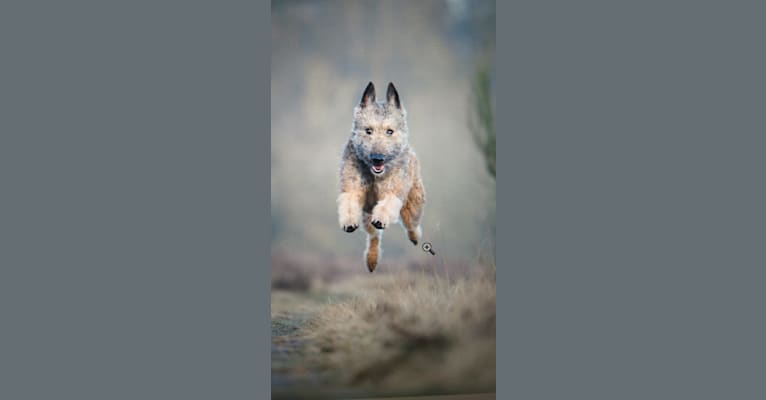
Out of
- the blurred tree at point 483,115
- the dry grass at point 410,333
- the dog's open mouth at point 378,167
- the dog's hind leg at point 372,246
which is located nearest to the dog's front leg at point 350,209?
the dog's hind leg at point 372,246

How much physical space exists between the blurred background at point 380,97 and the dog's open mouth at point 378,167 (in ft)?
1.05

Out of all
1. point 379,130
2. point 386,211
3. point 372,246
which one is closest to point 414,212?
point 386,211

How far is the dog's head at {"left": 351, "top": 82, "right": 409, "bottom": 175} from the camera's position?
5742 millimetres

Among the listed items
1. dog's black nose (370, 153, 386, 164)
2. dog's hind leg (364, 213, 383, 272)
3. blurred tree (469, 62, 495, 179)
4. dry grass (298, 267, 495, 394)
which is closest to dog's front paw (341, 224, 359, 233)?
dog's hind leg (364, 213, 383, 272)

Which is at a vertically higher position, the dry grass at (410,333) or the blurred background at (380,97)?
the blurred background at (380,97)

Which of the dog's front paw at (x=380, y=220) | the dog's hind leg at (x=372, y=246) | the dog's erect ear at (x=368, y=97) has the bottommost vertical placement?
the dog's hind leg at (x=372, y=246)

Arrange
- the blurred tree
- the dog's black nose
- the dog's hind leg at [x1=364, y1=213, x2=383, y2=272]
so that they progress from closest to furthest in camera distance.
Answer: the dog's black nose
the dog's hind leg at [x1=364, y1=213, x2=383, y2=272]
the blurred tree

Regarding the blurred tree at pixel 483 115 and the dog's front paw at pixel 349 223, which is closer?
the dog's front paw at pixel 349 223

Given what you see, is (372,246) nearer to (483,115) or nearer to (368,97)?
(368,97)

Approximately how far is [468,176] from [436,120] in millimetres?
559

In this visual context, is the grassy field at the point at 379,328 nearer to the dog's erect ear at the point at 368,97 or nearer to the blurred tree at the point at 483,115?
the blurred tree at the point at 483,115

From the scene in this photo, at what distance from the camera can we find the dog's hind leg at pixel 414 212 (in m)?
5.89

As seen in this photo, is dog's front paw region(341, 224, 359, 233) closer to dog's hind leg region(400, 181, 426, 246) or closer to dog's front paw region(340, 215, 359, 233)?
dog's front paw region(340, 215, 359, 233)

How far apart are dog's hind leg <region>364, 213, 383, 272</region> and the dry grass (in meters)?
0.11
